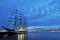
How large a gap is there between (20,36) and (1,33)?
98.3ft

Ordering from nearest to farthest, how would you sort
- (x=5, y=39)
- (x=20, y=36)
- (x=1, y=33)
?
1. (x=1, y=33)
2. (x=5, y=39)
3. (x=20, y=36)

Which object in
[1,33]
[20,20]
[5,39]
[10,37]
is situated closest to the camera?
[1,33]

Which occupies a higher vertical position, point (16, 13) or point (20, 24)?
point (16, 13)

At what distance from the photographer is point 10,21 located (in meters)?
83.8

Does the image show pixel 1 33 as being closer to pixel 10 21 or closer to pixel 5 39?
pixel 5 39

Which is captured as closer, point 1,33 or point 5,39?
point 1,33

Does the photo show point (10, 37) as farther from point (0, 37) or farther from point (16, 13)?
point (16, 13)

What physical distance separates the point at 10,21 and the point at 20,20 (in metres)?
6.35

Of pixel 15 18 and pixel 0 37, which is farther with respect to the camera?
pixel 15 18

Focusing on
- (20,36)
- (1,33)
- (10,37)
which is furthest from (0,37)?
(20,36)

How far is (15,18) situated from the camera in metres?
81.6

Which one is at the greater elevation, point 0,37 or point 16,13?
point 16,13

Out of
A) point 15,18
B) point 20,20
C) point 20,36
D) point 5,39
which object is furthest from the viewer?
point 20,20

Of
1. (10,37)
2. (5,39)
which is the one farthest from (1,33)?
(10,37)
